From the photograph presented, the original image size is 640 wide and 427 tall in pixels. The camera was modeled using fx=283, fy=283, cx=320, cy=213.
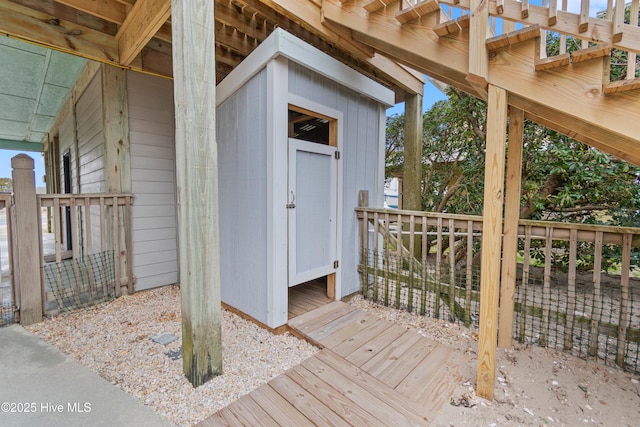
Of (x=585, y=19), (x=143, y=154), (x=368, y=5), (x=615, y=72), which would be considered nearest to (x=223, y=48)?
(x=143, y=154)

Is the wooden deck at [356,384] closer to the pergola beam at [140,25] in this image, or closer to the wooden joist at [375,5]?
the wooden joist at [375,5]

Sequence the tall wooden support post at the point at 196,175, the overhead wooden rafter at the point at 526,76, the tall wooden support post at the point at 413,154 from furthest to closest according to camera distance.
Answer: the tall wooden support post at the point at 413,154 < the tall wooden support post at the point at 196,175 < the overhead wooden rafter at the point at 526,76

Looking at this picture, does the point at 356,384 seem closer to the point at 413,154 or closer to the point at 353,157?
the point at 353,157

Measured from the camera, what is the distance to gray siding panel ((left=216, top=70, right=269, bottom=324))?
2.51 meters

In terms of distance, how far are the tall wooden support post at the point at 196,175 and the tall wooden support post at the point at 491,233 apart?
67.4 inches

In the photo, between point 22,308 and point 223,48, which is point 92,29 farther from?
point 22,308

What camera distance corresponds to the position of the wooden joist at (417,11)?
1.82 meters

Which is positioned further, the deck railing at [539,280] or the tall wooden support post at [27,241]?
the tall wooden support post at [27,241]

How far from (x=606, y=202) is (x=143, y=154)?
18.4ft

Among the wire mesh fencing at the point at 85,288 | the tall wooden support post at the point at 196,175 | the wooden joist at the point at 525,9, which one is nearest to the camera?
the wooden joist at the point at 525,9

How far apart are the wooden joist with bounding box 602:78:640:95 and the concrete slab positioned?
2834 mm

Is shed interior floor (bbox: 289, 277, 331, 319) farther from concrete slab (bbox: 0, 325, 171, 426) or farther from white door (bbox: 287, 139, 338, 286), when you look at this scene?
concrete slab (bbox: 0, 325, 171, 426)

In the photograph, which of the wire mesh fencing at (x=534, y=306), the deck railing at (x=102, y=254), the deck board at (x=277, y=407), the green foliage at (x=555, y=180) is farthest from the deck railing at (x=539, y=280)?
the deck railing at (x=102, y=254)

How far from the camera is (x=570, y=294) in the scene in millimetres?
2238
